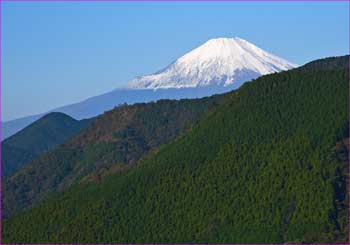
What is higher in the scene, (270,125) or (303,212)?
(270,125)

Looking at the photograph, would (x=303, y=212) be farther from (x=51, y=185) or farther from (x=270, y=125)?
(x=51, y=185)

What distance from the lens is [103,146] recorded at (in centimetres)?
14325

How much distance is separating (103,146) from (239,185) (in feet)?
167

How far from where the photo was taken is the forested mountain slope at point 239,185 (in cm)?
8831

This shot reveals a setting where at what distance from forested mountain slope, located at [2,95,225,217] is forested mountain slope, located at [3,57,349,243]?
25715mm

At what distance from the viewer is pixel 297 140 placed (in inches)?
3750

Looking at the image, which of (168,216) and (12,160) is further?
(12,160)

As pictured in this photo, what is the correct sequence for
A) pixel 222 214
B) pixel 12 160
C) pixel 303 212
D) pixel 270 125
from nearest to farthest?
1. pixel 303 212
2. pixel 222 214
3. pixel 270 125
4. pixel 12 160

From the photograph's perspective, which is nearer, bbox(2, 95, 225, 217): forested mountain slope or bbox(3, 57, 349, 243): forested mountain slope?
bbox(3, 57, 349, 243): forested mountain slope

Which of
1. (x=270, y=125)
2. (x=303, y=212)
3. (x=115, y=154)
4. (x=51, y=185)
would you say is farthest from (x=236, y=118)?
(x=51, y=185)

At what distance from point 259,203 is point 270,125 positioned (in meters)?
11.9

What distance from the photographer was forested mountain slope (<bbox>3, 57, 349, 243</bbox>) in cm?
8831

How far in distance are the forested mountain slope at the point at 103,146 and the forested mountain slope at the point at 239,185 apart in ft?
84.4

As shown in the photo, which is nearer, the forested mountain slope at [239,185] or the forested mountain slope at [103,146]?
the forested mountain slope at [239,185]
